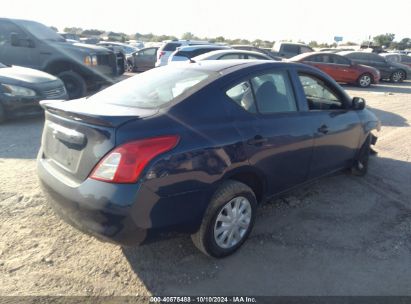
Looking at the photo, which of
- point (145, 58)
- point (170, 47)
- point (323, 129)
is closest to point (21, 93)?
point (323, 129)

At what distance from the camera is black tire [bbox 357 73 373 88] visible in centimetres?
1499

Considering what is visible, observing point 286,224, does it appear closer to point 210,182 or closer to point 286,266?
point 286,266

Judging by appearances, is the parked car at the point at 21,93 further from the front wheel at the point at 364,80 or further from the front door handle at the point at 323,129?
the front wheel at the point at 364,80

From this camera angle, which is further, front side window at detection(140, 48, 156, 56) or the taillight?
front side window at detection(140, 48, 156, 56)

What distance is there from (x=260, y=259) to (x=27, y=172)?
3.30 metres

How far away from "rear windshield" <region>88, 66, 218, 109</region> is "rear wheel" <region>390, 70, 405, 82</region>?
17.6 m

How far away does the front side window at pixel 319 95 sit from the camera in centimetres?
381

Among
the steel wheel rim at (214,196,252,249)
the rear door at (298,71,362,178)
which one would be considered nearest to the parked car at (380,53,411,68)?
the rear door at (298,71,362,178)

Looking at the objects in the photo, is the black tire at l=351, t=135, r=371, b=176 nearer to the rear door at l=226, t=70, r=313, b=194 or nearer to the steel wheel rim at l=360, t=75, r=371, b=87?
the rear door at l=226, t=70, r=313, b=194

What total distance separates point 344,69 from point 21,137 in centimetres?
1324

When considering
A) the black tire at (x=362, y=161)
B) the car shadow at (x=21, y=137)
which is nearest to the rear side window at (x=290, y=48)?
the car shadow at (x=21, y=137)

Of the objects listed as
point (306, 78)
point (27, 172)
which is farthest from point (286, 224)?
point (27, 172)

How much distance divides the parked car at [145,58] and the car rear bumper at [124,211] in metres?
16.2

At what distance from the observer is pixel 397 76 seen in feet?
58.1
